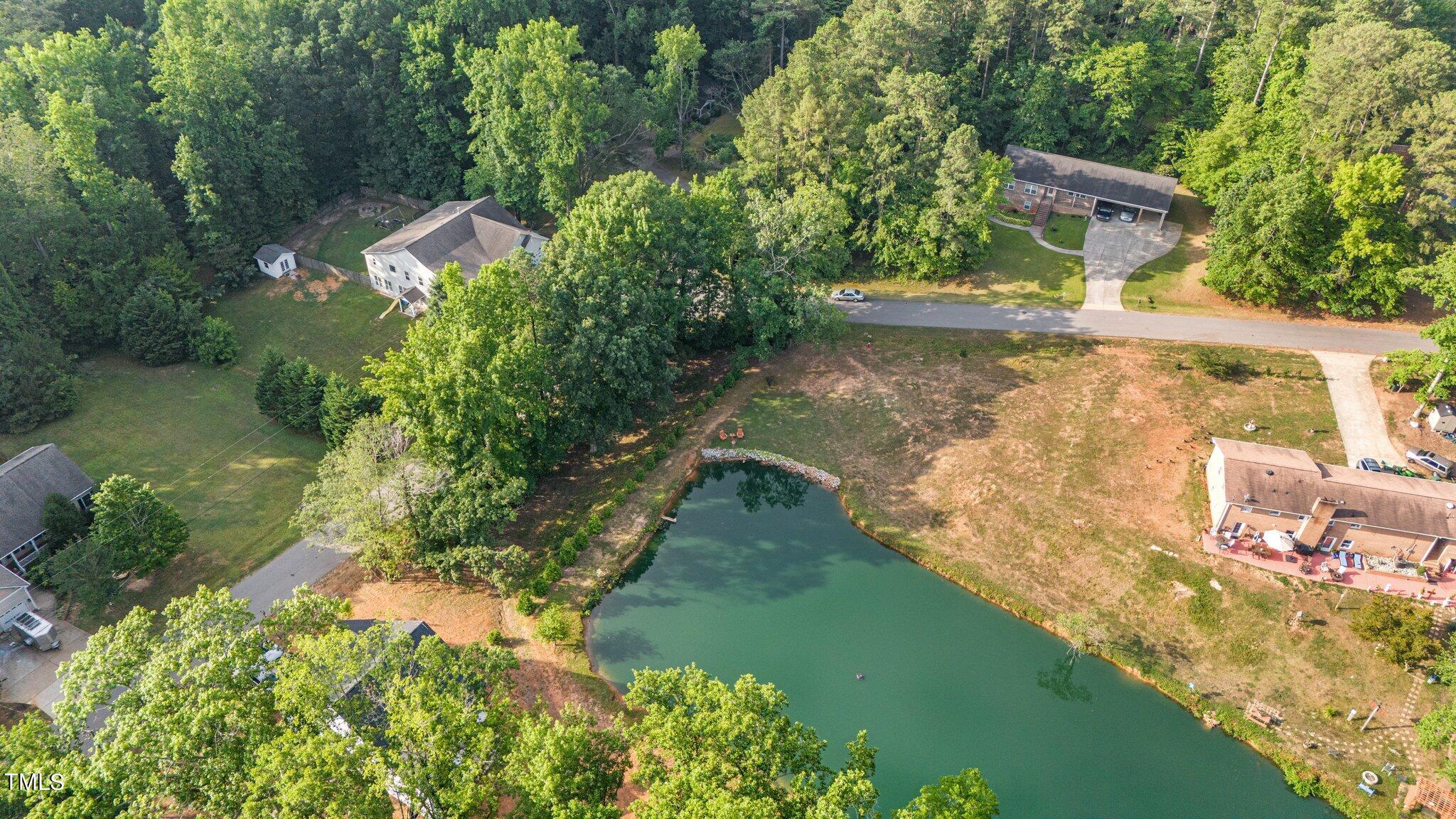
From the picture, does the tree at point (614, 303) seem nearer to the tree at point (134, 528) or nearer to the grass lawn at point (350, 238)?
the tree at point (134, 528)

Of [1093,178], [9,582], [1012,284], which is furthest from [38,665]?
[1093,178]

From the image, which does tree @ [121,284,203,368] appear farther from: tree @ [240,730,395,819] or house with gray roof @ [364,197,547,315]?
tree @ [240,730,395,819]

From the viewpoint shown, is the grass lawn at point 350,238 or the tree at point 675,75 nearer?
the grass lawn at point 350,238

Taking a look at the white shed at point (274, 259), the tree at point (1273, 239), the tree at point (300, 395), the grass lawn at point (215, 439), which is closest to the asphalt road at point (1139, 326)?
the tree at point (1273, 239)

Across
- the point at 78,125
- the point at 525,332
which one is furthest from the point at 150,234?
the point at 525,332

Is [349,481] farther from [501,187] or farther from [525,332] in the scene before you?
[501,187]

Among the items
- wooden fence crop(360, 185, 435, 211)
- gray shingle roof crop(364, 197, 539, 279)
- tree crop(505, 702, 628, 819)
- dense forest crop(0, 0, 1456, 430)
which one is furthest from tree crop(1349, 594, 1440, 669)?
wooden fence crop(360, 185, 435, 211)

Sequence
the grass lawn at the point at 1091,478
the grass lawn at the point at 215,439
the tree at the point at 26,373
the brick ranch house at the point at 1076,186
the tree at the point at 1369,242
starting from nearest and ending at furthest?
the grass lawn at the point at 1091,478
the grass lawn at the point at 215,439
the tree at the point at 26,373
the tree at the point at 1369,242
the brick ranch house at the point at 1076,186
